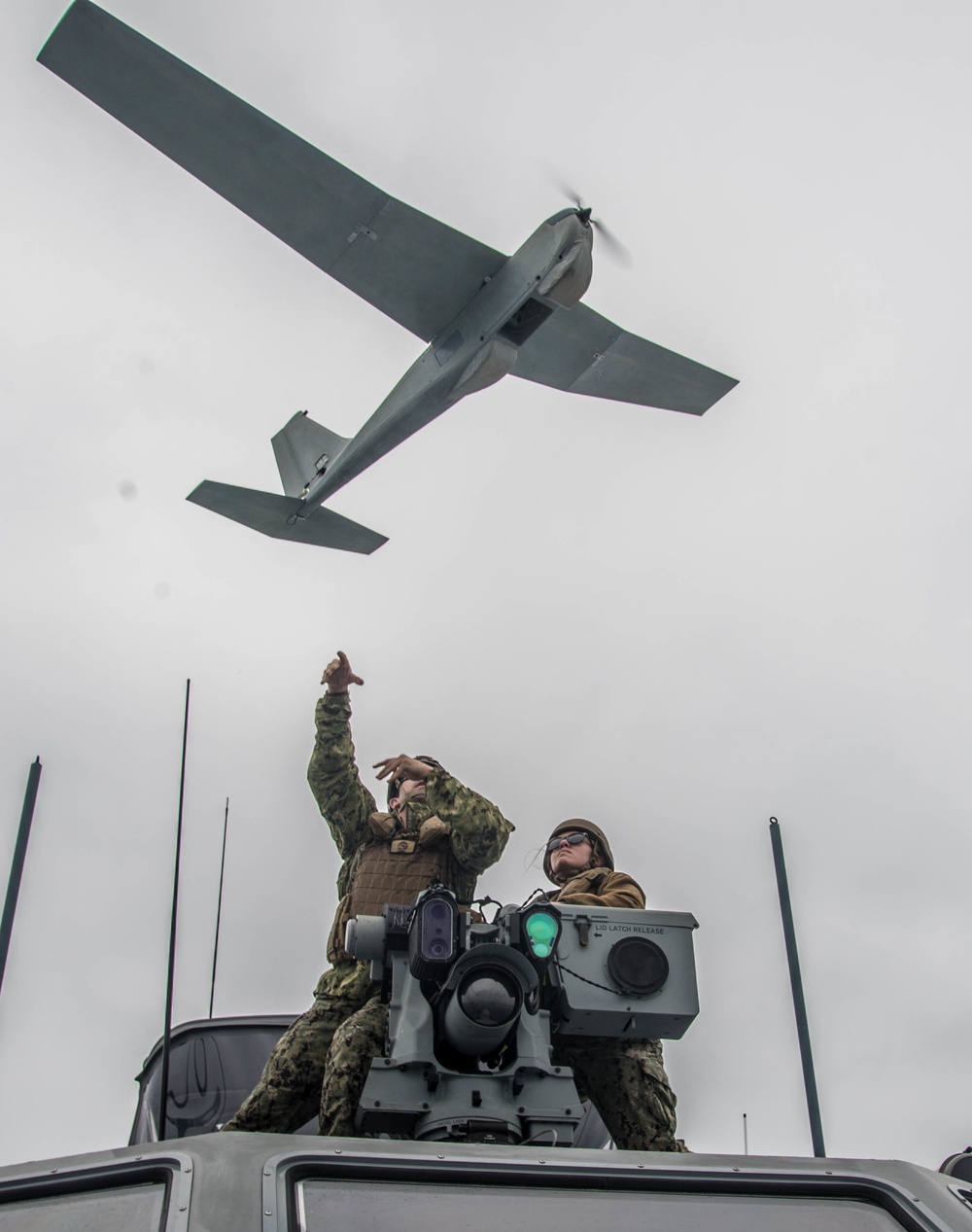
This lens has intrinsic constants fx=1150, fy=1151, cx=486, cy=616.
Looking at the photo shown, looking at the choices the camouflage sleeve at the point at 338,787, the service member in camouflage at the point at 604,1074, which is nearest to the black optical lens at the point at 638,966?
the service member in camouflage at the point at 604,1074

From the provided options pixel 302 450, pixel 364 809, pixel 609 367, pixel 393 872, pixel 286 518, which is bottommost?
pixel 393 872

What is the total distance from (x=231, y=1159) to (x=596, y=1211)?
645 millimetres

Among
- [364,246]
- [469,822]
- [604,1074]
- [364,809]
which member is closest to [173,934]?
[604,1074]

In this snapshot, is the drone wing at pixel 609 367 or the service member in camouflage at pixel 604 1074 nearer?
the service member in camouflage at pixel 604 1074

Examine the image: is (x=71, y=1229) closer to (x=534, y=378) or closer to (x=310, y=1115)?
(x=310, y=1115)

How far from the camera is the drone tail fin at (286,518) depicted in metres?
12.3

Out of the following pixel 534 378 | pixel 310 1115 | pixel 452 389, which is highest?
pixel 534 378

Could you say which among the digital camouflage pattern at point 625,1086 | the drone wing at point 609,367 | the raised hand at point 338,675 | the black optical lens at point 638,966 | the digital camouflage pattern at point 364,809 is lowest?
the digital camouflage pattern at point 625,1086

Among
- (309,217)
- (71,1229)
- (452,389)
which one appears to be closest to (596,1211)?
(71,1229)

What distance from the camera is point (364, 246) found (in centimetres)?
1137

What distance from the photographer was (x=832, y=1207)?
2.07m

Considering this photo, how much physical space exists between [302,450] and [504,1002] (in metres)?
10.5

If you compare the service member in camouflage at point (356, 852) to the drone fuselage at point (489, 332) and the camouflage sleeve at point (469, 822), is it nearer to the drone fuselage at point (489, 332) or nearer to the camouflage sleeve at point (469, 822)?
the camouflage sleeve at point (469, 822)

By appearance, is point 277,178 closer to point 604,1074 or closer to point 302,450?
point 302,450
